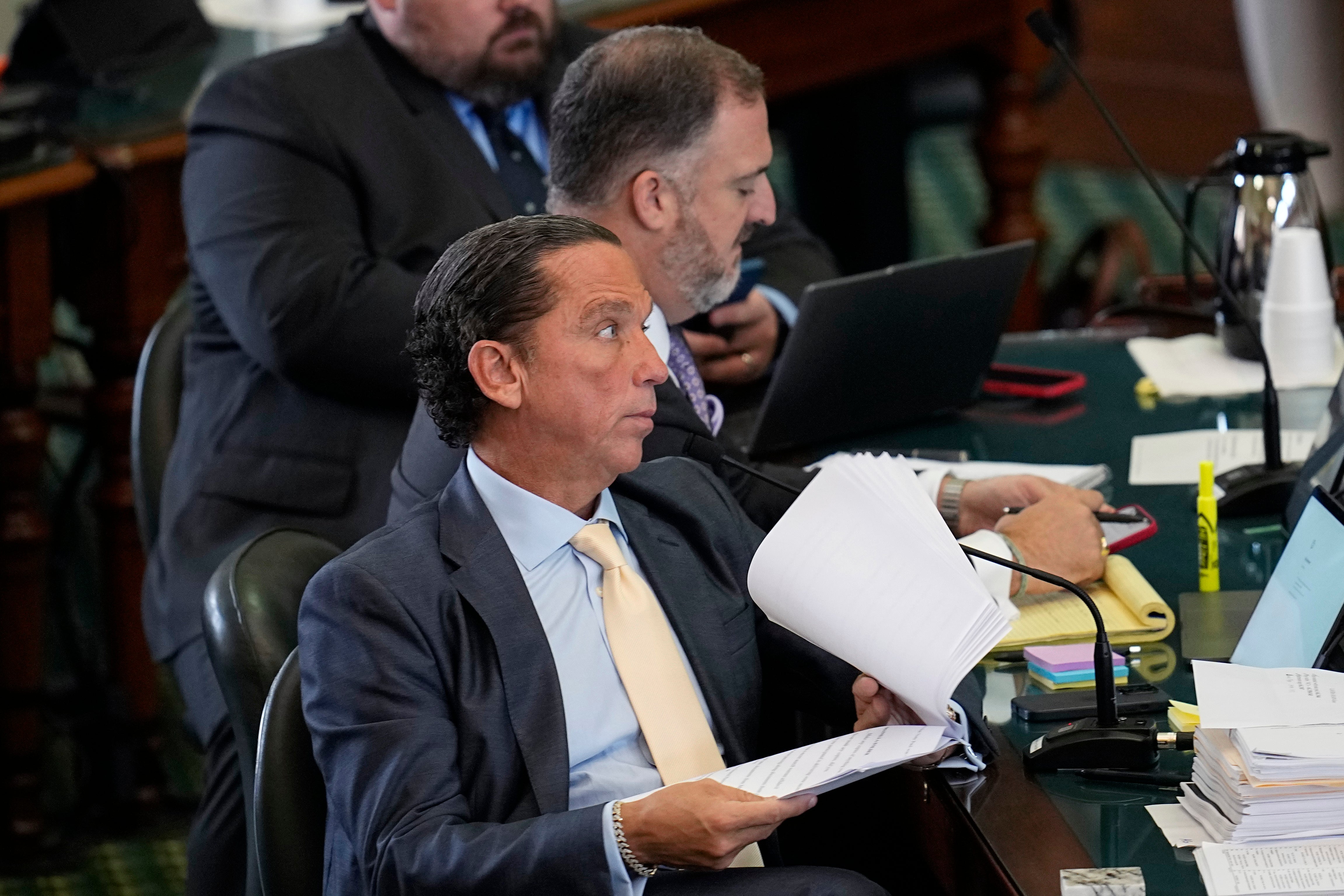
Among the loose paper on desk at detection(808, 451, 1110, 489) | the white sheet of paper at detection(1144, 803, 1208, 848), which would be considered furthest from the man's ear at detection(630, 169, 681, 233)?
the white sheet of paper at detection(1144, 803, 1208, 848)

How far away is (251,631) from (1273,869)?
0.87 meters

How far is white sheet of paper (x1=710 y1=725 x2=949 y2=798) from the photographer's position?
124 centimetres

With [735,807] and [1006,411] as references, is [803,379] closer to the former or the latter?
[1006,411]

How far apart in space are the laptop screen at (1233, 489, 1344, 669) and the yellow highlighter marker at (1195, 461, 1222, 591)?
0.45 feet

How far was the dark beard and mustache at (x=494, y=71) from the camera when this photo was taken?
235cm

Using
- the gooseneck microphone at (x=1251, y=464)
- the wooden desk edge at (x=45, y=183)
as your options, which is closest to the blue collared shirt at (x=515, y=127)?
the wooden desk edge at (x=45, y=183)

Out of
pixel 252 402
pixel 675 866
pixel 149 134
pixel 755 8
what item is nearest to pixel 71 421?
pixel 149 134

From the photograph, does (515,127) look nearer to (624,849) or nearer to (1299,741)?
(624,849)

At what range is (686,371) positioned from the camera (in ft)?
6.33

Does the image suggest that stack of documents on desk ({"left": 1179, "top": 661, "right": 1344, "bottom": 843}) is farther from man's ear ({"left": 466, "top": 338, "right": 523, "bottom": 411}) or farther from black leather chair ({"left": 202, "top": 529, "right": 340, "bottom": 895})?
black leather chair ({"left": 202, "top": 529, "right": 340, "bottom": 895})

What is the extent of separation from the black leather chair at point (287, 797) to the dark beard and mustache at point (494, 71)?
114 centimetres

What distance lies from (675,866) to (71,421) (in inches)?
78.0

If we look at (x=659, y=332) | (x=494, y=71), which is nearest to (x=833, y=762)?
(x=659, y=332)

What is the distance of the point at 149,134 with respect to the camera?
2795 mm
